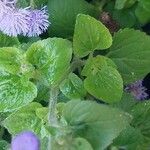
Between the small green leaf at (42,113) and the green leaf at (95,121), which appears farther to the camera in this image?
the small green leaf at (42,113)

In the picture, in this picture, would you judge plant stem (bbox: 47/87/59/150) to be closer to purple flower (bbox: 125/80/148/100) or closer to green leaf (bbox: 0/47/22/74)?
green leaf (bbox: 0/47/22/74)

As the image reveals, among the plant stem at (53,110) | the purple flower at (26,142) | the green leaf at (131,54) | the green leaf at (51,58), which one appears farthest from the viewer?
the green leaf at (131,54)

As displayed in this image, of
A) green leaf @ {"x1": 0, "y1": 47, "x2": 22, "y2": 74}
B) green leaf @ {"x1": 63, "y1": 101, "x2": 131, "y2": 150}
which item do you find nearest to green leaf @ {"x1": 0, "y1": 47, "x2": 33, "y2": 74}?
green leaf @ {"x1": 0, "y1": 47, "x2": 22, "y2": 74}

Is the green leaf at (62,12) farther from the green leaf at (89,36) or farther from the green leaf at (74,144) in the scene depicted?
the green leaf at (74,144)

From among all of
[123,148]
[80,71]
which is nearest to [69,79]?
[80,71]

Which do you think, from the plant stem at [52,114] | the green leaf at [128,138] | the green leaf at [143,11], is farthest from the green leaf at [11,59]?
the green leaf at [143,11]

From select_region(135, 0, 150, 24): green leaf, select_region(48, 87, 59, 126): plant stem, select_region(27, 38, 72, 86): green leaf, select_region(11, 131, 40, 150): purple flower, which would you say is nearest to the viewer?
select_region(11, 131, 40, 150): purple flower

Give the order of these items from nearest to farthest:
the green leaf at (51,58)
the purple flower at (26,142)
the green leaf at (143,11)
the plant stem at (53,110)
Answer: the purple flower at (26,142) → the plant stem at (53,110) → the green leaf at (51,58) → the green leaf at (143,11)
